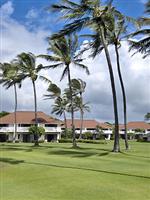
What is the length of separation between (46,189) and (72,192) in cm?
127

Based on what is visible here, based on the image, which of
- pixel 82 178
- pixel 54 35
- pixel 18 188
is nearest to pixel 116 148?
pixel 54 35

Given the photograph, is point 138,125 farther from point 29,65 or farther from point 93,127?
point 29,65

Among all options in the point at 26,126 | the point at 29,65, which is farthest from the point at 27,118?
the point at 29,65

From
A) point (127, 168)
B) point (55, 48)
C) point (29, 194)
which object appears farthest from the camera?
point (55, 48)

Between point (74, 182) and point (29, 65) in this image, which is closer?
point (74, 182)

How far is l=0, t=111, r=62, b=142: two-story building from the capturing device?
3391 inches

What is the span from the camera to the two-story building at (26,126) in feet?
283

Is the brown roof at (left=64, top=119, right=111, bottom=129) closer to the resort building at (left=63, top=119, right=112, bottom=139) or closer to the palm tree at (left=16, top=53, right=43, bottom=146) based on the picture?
the resort building at (left=63, top=119, right=112, bottom=139)

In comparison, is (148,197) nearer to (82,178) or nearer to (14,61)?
(82,178)

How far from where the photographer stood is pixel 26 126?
87.2 meters

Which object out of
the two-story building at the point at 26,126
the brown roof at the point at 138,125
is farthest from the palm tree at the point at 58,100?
the brown roof at the point at 138,125

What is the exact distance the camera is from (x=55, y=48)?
45.4 m

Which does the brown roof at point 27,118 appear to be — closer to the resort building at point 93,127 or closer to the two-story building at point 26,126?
the two-story building at point 26,126

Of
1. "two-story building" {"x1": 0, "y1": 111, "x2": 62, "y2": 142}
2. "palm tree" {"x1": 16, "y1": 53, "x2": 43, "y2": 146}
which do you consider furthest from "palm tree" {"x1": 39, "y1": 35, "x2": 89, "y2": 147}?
"two-story building" {"x1": 0, "y1": 111, "x2": 62, "y2": 142}
